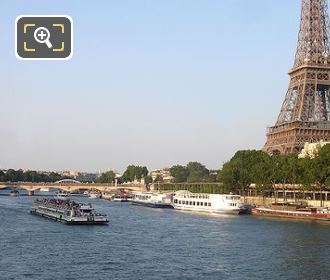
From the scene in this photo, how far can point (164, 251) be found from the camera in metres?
36.7

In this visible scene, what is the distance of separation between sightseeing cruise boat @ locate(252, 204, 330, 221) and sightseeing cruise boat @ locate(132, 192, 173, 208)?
83.8 ft

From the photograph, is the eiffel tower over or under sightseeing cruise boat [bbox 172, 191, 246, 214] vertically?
over

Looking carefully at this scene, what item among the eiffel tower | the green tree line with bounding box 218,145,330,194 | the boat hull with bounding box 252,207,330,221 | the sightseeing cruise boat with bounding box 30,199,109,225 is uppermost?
the eiffel tower

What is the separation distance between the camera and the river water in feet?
95.5

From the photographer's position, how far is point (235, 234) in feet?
155

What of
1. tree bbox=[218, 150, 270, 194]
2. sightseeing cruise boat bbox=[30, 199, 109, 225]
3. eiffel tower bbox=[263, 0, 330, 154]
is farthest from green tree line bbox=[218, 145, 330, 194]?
sightseeing cruise boat bbox=[30, 199, 109, 225]

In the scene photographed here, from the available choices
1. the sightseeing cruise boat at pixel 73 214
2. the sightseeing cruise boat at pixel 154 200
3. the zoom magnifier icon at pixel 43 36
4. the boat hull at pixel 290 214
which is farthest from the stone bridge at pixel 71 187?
the zoom magnifier icon at pixel 43 36

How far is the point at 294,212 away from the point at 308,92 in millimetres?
36663

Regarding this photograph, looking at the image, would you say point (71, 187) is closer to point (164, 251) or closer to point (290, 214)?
point (290, 214)

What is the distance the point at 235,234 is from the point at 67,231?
14.6 meters

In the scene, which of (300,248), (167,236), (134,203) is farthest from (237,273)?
(134,203)

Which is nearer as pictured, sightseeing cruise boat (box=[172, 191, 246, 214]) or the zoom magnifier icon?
the zoom magnifier icon

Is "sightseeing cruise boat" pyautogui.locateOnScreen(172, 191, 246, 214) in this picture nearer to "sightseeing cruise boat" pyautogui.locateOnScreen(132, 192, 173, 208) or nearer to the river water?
"sightseeing cruise boat" pyautogui.locateOnScreen(132, 192, 173, 208)

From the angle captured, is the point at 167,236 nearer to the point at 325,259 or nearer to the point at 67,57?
the point at 325,259
